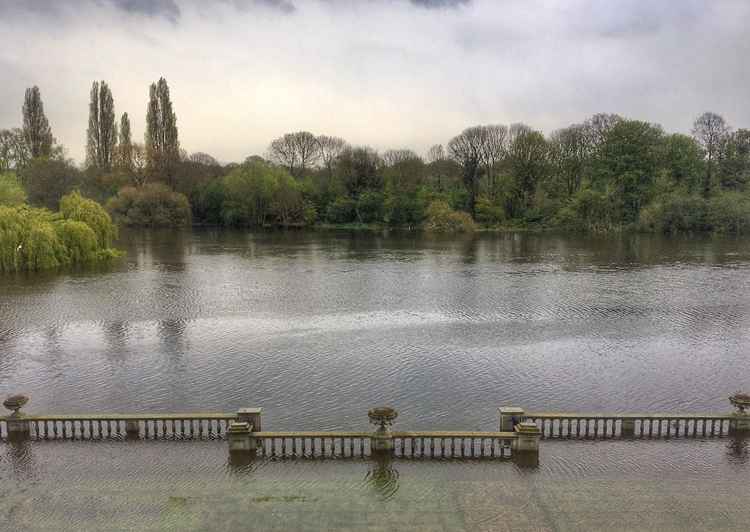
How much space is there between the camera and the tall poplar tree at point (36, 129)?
289 ft

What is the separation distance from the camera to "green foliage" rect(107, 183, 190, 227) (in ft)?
301

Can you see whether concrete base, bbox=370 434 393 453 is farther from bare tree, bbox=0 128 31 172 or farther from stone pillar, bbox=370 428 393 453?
bare tree, bbox=0 128 31 172

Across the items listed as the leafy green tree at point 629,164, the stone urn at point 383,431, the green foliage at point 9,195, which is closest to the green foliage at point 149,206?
the green foliage at point 9,195

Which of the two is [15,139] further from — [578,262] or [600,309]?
[600,309]

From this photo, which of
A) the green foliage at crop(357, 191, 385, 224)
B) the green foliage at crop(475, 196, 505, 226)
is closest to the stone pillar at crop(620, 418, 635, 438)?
the green foliage at crop(475, 196, 505, 226)

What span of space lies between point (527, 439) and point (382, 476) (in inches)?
150

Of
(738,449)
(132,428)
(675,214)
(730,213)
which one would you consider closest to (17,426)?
(132,428)

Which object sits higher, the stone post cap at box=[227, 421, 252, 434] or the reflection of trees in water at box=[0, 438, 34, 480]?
the stone post cap at box=[227, 421, 252, 434]

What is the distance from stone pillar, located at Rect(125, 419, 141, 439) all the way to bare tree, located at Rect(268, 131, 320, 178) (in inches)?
4219

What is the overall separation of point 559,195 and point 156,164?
7372 cm

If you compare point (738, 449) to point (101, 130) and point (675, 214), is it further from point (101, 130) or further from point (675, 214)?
point (101, 130)

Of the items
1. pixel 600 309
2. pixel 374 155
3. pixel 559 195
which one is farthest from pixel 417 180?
pixel 600 309

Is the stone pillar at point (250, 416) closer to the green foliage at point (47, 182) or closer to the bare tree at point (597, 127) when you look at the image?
the green foliage at point (47, 182)

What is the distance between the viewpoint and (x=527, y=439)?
13625 mm
